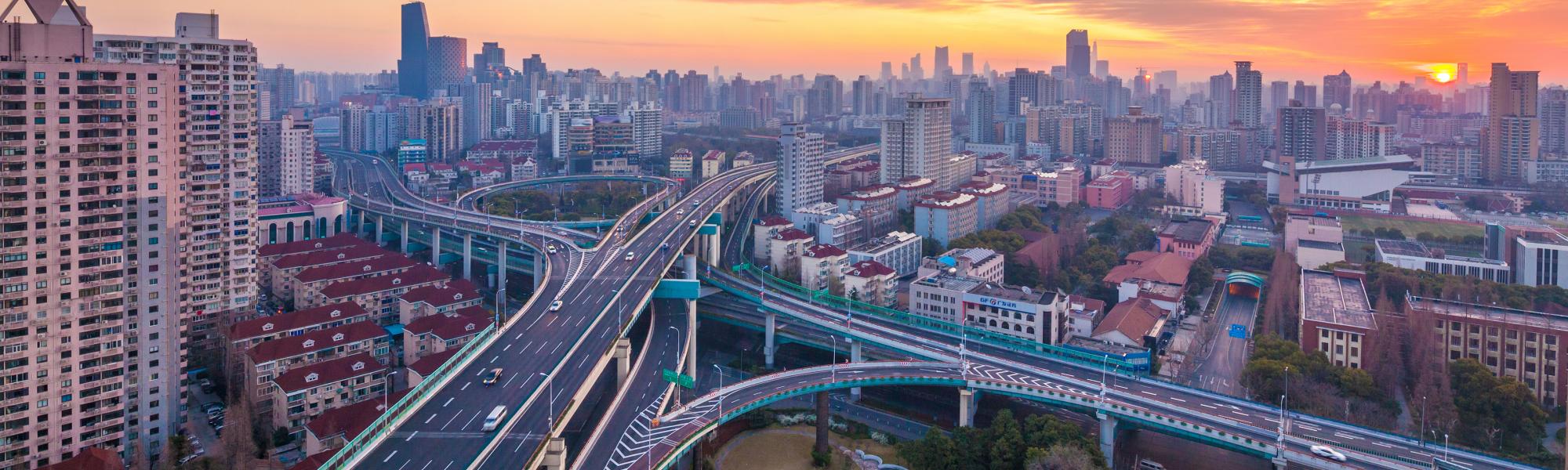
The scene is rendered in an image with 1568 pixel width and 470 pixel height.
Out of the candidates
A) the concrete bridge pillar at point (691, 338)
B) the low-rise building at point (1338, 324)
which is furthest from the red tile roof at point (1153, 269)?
the concrete bridge pillar at point (691, 338)

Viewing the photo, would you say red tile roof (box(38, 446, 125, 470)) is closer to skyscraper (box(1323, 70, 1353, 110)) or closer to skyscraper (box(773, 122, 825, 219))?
skyscraper (box(773, 122, 825, 219))

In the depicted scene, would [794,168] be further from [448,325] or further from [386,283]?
[448,325]

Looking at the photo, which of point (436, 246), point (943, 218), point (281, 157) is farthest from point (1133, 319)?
point (281, 157)

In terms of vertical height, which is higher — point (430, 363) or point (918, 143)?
point (918, 143)

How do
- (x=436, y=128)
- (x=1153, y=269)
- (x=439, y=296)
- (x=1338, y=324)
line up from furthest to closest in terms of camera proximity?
1. (x=436, y=128)
2. (x=1153, y=269)
3. (x=439, y=296)
4. (x=1338, y=324)

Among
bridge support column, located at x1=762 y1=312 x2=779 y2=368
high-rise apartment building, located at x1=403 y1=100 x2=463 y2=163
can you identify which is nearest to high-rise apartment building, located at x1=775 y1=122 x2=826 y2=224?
bridge support column, located at x1=762 y1=312 x2=779 y2=368

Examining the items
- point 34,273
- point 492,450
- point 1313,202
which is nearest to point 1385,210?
point 1313,202
